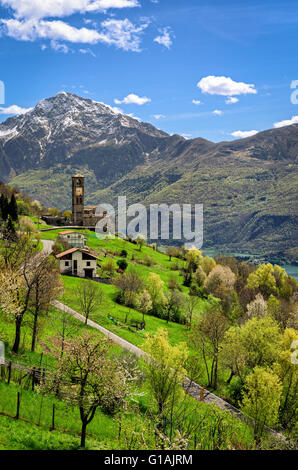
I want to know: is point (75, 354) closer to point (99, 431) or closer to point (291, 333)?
point (99, 431)

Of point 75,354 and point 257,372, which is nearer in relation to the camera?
point 75,354

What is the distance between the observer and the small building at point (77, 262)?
71.1 metres

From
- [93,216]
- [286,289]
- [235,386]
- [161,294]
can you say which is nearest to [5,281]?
[235,386]

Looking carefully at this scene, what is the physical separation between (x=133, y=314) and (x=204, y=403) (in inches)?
923

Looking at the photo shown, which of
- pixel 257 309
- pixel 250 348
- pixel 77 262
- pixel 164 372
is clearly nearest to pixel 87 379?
pixel 164 372

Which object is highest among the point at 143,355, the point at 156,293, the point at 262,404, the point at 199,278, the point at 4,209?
the point at 4,209

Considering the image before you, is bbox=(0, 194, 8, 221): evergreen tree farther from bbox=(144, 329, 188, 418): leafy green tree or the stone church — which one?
bbox=(144, 329, 188, 418): leafy green tree

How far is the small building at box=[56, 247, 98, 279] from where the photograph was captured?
71.1 m

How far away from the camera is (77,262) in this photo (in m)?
71.5

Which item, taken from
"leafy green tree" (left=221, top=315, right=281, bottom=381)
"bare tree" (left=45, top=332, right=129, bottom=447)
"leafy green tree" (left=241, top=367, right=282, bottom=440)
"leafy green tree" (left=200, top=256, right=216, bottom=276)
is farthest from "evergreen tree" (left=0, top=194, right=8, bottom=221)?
"bare tree" (left=45, top=332, right=129, bottom=447)

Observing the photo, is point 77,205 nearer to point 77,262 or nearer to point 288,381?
point 77,262

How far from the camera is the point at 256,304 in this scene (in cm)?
7269
